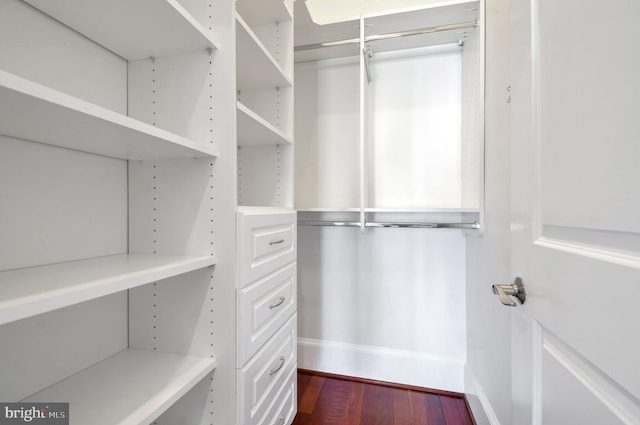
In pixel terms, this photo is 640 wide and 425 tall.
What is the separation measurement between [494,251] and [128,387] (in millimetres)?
1458

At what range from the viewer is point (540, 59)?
58 cm

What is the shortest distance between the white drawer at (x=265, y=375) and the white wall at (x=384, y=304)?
65 cm

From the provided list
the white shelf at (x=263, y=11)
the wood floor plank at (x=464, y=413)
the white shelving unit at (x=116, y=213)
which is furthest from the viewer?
the wood floor plank at (x=464, y=413)

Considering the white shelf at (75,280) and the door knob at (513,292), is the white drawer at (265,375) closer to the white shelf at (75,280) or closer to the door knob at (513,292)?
the white shelf at (75,280)

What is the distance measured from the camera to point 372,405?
1531 mm

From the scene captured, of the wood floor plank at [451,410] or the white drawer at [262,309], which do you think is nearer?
the white drawer at [262,309]

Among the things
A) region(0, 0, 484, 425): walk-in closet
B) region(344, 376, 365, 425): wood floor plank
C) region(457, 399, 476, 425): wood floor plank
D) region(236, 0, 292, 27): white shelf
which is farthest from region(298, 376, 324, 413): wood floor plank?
region(236, 0, 292, 27): white shelf

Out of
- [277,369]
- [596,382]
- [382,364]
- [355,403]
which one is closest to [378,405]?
[355,403]

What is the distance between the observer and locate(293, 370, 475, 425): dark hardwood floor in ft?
4.69

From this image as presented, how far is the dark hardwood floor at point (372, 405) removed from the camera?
56.3 inches

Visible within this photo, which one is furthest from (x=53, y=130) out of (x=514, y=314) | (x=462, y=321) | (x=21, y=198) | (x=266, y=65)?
(x=462, y=321)

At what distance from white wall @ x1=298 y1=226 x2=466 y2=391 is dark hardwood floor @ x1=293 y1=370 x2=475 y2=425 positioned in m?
Result: 0.07

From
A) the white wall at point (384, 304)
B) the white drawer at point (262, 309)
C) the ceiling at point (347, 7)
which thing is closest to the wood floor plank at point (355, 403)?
the white wall at point (384, 304)

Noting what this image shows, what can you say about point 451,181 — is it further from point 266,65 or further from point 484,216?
point 266,65
